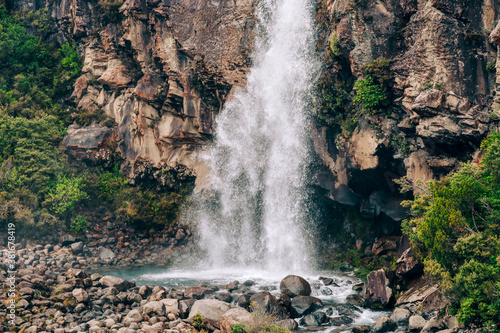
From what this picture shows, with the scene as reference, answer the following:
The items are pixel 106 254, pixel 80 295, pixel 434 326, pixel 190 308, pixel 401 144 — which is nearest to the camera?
pixel 434 326

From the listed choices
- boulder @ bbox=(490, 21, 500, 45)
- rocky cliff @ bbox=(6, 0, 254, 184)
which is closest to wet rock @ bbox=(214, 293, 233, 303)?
rocky cliff @ bbox=(6, 0, 254, 184)

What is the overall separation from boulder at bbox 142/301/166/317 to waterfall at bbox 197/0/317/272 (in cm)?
1217

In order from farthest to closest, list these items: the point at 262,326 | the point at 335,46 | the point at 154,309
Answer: the point at 335,46 < the point at 154,309 < the point at 262,326

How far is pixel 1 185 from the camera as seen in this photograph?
36.8 meters

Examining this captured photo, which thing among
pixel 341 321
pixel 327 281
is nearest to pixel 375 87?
pixel 327 281

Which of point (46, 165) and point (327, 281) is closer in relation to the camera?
point (327, 281)

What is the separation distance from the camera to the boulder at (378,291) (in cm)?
2362

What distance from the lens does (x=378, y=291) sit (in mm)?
24062

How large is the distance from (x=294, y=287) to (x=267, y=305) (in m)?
3.48

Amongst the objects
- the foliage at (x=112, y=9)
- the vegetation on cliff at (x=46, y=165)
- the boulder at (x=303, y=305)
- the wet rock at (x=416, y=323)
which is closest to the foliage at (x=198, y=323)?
the boulder at (x=303, y=305)

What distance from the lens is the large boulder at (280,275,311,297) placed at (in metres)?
24.9

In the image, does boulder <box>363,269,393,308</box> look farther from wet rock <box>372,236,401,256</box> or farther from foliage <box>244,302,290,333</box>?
wet rock <box>372,236,401,256</box>

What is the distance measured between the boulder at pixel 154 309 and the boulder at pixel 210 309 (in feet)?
4.83

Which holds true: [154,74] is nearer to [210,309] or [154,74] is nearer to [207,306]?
[207,306]
